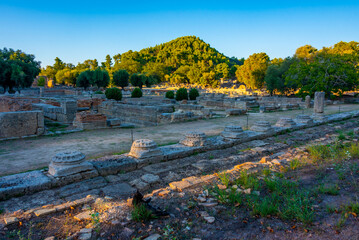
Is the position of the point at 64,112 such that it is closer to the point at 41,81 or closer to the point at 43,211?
the point at 43,211

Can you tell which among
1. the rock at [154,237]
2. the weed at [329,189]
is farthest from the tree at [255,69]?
the rock at [154,237]

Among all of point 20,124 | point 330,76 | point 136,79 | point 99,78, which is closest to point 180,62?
point 136,79

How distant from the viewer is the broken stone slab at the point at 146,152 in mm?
5441

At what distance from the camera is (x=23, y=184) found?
4.01m

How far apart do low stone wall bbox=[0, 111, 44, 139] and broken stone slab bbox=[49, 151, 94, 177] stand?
4.71 m

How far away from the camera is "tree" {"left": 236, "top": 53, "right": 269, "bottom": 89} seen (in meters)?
36.8

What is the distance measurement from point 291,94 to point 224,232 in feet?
113

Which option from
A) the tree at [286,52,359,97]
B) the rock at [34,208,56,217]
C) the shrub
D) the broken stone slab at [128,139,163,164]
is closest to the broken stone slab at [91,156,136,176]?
the broken stone slab at [128,139,163,164]

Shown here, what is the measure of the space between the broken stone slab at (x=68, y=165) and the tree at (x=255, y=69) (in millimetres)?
35721

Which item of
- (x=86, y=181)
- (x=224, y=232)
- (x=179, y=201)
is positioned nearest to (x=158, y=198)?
(x=179, y=201)

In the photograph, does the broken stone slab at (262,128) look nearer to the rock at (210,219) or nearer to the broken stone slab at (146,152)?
the broken stone slab at (146,152)

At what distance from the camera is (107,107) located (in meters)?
16.6

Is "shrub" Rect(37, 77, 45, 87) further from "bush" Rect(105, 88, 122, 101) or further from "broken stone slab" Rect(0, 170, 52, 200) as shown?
"broken stone slab" Rect(0, 170, 52, 200)

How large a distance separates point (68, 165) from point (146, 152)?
165cm
